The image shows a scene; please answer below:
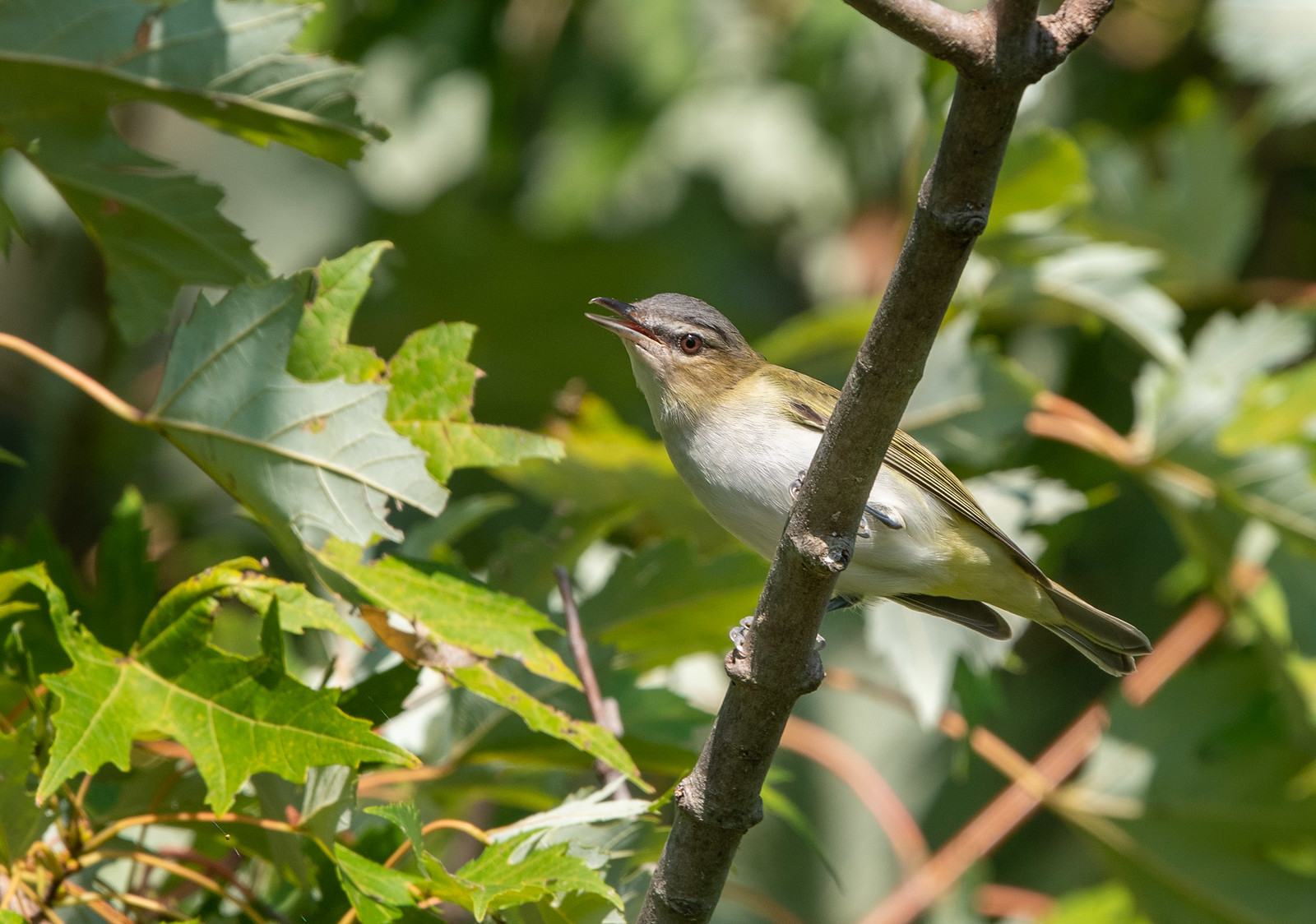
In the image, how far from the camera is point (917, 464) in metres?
2.98

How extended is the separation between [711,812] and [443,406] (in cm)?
87

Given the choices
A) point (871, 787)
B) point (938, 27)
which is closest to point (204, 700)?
point (938, 27)

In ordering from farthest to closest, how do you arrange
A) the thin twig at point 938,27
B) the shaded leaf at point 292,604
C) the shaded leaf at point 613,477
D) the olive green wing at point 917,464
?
1. the shaded leaf at point 613,477
2. the olive green wing at point 917,464
3. the shaded leaf at point 292,604
4. the thin twig at point 938,27

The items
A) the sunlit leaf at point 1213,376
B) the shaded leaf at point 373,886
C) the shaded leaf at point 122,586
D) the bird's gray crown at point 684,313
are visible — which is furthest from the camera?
the sunlit leaf at point 1213,376

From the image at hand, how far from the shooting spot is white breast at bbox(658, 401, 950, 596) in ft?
8.60

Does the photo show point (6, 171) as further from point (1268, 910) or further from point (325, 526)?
point (1268, 910)

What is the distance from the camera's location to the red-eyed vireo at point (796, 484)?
8.78 feet

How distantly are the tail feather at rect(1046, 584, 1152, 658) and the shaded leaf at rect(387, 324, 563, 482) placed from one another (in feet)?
4.85

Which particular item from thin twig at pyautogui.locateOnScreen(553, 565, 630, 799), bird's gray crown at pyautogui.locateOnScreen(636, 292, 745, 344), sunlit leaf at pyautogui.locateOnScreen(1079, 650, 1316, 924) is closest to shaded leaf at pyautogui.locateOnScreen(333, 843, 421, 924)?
thin twig at pyautogui.locateOnScreen(553, 565, 630, 799)

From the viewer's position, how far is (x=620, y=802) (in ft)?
7.14

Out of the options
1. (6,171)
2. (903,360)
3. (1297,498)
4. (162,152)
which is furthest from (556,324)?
(903,360)

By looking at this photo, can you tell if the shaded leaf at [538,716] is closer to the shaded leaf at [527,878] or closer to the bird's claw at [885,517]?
the shaded leaf at [527,878]

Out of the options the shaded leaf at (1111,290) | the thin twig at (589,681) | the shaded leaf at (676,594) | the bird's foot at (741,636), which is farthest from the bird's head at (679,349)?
the shaded leaf at (1111,290)

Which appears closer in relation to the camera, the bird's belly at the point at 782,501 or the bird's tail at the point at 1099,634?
the bird's belly at the point at 782,501
